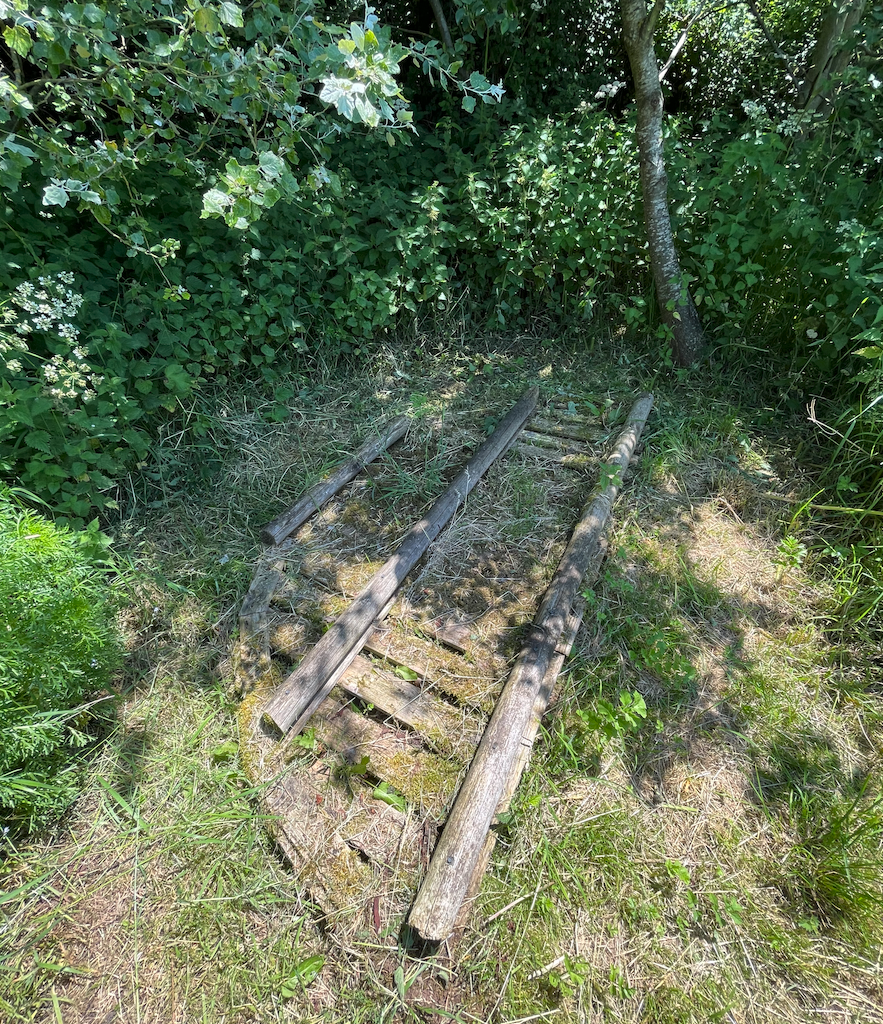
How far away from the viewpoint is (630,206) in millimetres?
4176

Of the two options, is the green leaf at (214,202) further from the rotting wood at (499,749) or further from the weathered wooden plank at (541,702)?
the weathered wooden plank at (541,702)

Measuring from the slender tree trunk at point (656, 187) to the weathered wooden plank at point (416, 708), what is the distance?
3243 millimetres

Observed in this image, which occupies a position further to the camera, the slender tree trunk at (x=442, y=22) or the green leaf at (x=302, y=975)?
the slender tree trunk at (x=442, y=22)

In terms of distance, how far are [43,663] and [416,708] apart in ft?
4.88

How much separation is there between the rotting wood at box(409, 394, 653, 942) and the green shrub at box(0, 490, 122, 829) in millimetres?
1516

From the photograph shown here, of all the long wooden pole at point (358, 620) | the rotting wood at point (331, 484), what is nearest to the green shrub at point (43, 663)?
the long wooden pole at point (358, 620)

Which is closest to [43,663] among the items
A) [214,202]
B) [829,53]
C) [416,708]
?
[416,708]

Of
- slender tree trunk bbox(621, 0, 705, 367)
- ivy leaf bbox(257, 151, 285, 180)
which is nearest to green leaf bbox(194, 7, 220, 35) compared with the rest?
ivy leaf bbox(257, 151, 285, 180)

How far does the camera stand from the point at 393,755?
234 centimetres

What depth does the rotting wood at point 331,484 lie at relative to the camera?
3.23m

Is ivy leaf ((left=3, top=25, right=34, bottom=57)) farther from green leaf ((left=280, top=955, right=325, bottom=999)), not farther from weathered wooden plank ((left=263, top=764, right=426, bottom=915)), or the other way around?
green leaf ((left=280, top=955, right=325, bottom=999))

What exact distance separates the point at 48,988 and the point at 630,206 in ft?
17.3

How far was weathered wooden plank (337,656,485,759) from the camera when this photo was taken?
2.35 meters

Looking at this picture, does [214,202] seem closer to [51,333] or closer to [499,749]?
[51,333]
